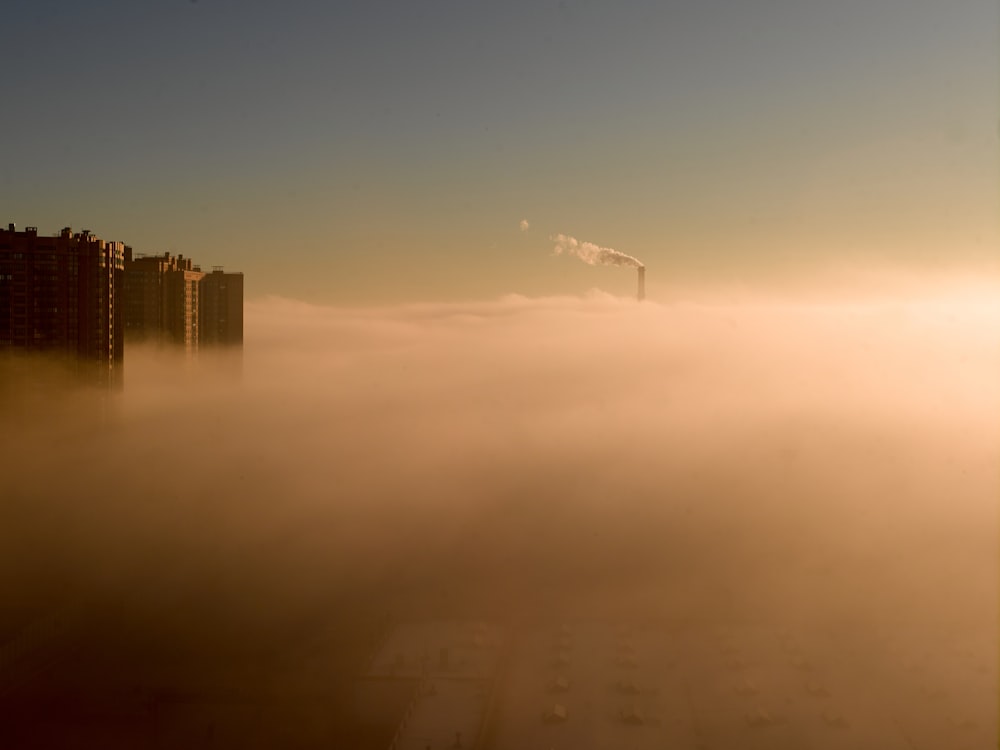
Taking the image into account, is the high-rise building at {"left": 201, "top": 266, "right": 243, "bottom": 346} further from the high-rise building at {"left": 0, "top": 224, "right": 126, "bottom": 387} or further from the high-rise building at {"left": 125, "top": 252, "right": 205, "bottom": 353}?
the high-rise building at {"left": 0, "top": 224, "right": 126, "bottom": 387}

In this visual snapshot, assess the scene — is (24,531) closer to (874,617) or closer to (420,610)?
(420,610)

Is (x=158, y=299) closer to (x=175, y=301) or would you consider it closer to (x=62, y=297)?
(x=175, y=301)

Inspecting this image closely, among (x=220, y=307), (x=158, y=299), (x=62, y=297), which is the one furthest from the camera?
(x=220, y=307)

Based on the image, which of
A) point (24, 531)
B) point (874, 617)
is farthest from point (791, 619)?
point (24, 531)

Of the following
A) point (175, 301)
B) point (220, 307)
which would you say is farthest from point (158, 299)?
point (220, 307)

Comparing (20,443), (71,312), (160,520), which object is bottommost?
(160,520)
